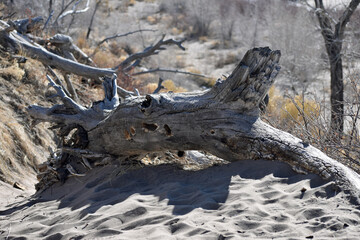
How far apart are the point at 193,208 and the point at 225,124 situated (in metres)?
1.12

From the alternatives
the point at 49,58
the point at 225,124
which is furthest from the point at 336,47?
the point at 225,124

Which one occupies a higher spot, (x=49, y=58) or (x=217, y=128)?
(x=49, y=58)

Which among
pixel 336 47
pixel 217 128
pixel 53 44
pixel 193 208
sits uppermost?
pixel 336 47

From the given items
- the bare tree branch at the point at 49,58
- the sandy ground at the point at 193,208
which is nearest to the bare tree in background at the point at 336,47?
the bare tree branch at the point at 49,58

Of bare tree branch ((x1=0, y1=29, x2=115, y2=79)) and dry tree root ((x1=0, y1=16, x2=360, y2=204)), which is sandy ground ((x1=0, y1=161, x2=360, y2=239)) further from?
bare tree branch ((x1=0, y1=29, x2=115, y2=79))

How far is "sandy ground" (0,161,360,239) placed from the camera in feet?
12.4

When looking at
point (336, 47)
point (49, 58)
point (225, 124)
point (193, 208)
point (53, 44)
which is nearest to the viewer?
point (193, 208)

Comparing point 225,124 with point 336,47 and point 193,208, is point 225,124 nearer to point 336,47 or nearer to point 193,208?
point 193,208

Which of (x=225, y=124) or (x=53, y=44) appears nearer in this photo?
(x=225, y=124)

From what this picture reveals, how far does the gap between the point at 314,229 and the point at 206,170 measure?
5.87 feet

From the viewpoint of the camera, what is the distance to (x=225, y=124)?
508 centimetres

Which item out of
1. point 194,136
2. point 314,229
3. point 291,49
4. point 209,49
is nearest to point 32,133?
point 194,136

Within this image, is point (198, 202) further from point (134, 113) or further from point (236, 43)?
point (236, 43)

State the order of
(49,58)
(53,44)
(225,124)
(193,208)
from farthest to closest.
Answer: (53,44), (49,58), (225,124), (193,208)
